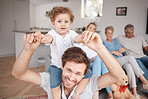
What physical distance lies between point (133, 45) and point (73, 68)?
2.67 metres

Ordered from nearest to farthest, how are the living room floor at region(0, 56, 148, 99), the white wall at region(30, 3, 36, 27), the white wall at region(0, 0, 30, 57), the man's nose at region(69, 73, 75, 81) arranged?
the man's nose at region(69, 73, 75, 81) → the living room floor at region(0, 56, 148, 99) → the white wall at region(0, 0, 30, 57) → the white wall at region(30, 3, 36, 27)

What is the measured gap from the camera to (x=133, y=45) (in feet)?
10.7

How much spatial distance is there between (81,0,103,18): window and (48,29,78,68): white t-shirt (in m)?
4.82

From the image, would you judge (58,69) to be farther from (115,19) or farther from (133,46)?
(115,19)

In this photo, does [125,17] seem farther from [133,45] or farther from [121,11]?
[133,45]

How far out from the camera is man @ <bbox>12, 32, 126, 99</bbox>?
2.73 ft

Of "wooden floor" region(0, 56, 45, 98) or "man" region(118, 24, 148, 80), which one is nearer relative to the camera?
"wooden floor" region(0, 56, 45, 98)

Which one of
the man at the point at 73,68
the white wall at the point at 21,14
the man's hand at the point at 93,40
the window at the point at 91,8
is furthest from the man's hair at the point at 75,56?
the white wall at the point at 21,14

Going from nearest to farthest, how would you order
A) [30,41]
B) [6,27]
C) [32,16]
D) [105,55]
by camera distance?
1. [30,41]
2. [105,55]
3. [6,27]
4. [32,16]

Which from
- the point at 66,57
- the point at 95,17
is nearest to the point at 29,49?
the point at 66,57

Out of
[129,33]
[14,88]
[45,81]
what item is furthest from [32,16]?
[45,81]

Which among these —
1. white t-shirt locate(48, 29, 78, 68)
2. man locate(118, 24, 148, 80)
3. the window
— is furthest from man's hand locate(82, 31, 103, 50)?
the window

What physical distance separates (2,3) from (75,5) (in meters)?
3.12

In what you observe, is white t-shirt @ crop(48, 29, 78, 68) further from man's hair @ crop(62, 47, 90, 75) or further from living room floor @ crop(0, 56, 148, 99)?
living room floor @ crop(0, 56, 148, 99)
